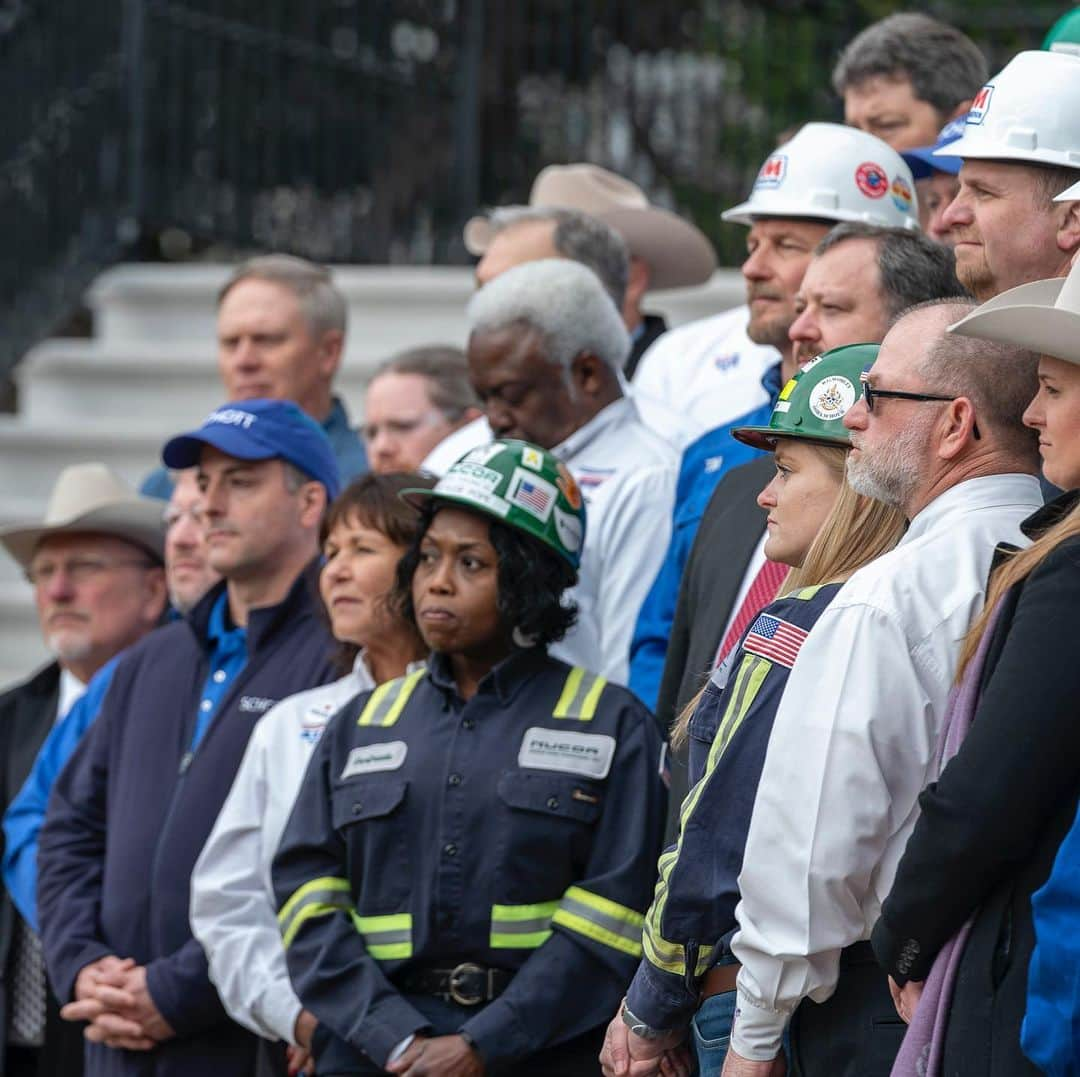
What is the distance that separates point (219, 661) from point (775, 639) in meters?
2.19

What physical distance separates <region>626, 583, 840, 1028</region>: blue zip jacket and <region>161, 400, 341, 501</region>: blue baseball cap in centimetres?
214

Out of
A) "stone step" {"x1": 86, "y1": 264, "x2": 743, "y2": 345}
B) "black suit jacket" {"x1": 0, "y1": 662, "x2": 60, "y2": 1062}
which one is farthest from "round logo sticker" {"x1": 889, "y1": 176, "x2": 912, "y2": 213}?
"stone step" {"x1": 86, "y1": 264, "x2": 743, "y2": 345}

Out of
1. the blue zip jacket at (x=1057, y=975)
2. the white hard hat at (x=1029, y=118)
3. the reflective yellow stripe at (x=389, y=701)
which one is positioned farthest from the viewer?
the reflective yellow stripe at (x=389, y=701)

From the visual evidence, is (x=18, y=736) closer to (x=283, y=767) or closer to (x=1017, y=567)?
(x=283, y=767)

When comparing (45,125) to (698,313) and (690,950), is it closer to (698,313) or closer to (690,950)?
(698,313)

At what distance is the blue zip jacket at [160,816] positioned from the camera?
4816 mm

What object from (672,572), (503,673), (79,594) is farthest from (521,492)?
(79,594)

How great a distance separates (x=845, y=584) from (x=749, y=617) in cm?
69

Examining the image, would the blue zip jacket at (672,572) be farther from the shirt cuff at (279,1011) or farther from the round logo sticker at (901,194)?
the shirt cuff at (279,1011)

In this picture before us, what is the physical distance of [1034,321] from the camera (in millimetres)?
2941

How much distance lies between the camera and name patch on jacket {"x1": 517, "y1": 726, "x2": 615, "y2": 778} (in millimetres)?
4141

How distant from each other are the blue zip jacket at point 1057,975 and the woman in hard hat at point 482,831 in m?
1.45

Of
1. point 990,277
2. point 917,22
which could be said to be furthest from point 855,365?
point 917,22

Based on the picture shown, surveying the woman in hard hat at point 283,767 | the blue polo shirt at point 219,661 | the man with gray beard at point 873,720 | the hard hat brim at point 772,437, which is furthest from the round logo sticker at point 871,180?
the blue polo shirt at point 219,661
